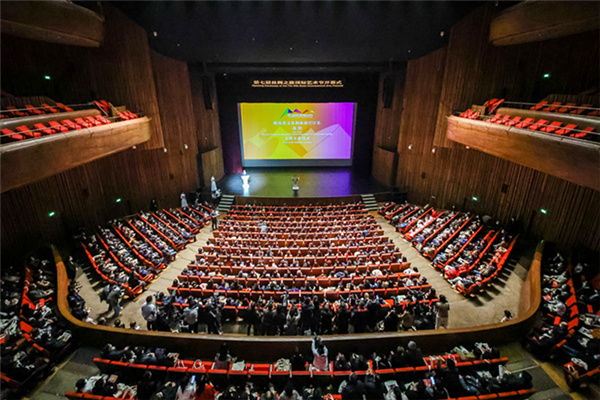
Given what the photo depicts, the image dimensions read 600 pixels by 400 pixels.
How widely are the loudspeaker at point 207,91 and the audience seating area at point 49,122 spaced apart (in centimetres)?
572

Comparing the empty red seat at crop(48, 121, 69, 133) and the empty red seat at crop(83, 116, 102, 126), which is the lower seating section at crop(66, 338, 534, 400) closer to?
the empty red seat at crop(48, 121, 69, 133)

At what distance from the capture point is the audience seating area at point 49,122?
678 cm

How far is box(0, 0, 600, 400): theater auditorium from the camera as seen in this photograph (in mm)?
5379

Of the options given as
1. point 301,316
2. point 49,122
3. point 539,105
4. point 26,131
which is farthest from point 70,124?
point 539,105

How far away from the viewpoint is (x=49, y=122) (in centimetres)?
805

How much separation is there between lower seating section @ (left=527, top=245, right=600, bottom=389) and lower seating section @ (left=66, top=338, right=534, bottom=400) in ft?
3.46

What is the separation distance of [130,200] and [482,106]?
1474 centimetres

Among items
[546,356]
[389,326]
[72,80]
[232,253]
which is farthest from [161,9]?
[546,356]

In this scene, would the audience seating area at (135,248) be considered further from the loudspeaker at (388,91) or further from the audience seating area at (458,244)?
the loudspeaker at (388,91)

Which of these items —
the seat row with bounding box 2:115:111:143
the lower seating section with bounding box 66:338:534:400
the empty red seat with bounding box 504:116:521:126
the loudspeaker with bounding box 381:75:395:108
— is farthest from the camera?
the loudspeaker with bounding box 381:75:395:108

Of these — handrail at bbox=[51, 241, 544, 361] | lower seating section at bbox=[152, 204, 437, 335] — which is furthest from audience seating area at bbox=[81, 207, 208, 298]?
handrail at bbox=[51, 241, 544, 361]

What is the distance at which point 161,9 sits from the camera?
10.4m

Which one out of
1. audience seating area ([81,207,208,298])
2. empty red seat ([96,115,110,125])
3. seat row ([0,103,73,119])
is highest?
seat row ([0,103,73,119])

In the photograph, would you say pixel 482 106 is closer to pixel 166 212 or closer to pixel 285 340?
pixel 285 340
